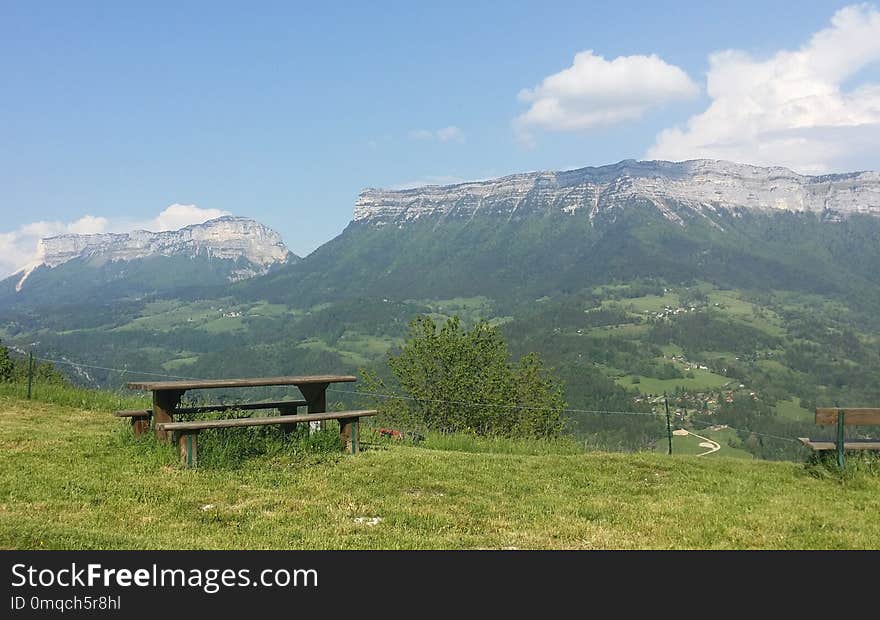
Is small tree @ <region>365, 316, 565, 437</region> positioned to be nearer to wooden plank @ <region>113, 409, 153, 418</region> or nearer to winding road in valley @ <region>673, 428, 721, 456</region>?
wooden plank @ <region>113, 409, 153, 418</region>

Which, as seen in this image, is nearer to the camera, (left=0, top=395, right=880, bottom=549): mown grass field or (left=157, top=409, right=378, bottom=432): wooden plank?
(left=0, top=395, right=880, bottom=549): mown grass field

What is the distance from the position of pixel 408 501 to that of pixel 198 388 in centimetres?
451

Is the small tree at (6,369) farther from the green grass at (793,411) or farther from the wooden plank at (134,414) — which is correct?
the green grass at (793,411)

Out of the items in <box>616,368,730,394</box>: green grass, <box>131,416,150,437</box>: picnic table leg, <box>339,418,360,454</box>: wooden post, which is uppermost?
<box>131,416,150,437</box>: picnic table leg

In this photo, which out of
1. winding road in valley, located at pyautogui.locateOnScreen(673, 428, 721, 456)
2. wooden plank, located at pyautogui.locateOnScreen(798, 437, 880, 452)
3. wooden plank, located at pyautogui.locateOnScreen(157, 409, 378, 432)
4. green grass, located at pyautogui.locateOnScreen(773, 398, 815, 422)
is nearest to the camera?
wooden plank, located at pyautogui.locateOnScreen(157, 409, 378, 432)

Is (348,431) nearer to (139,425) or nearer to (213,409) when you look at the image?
(213,409)

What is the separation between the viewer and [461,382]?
1437 inches

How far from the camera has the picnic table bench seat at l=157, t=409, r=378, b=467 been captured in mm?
10156

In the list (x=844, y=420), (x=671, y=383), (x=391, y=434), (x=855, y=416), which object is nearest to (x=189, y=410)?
(x=391, y=434)

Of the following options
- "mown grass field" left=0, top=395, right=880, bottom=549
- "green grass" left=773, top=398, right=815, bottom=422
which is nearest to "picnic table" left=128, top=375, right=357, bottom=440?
"mown grass field" left=0, top=395, right=880, bottom=549

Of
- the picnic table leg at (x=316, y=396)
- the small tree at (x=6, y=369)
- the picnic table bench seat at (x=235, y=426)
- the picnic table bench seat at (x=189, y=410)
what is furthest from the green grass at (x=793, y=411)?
the picnic table bench seat at (x=235, y=426)

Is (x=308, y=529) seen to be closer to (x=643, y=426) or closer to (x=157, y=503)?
(x=157, y=503)

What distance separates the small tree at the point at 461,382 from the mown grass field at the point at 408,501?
871 inches

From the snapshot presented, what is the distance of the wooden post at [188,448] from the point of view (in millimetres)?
10148
